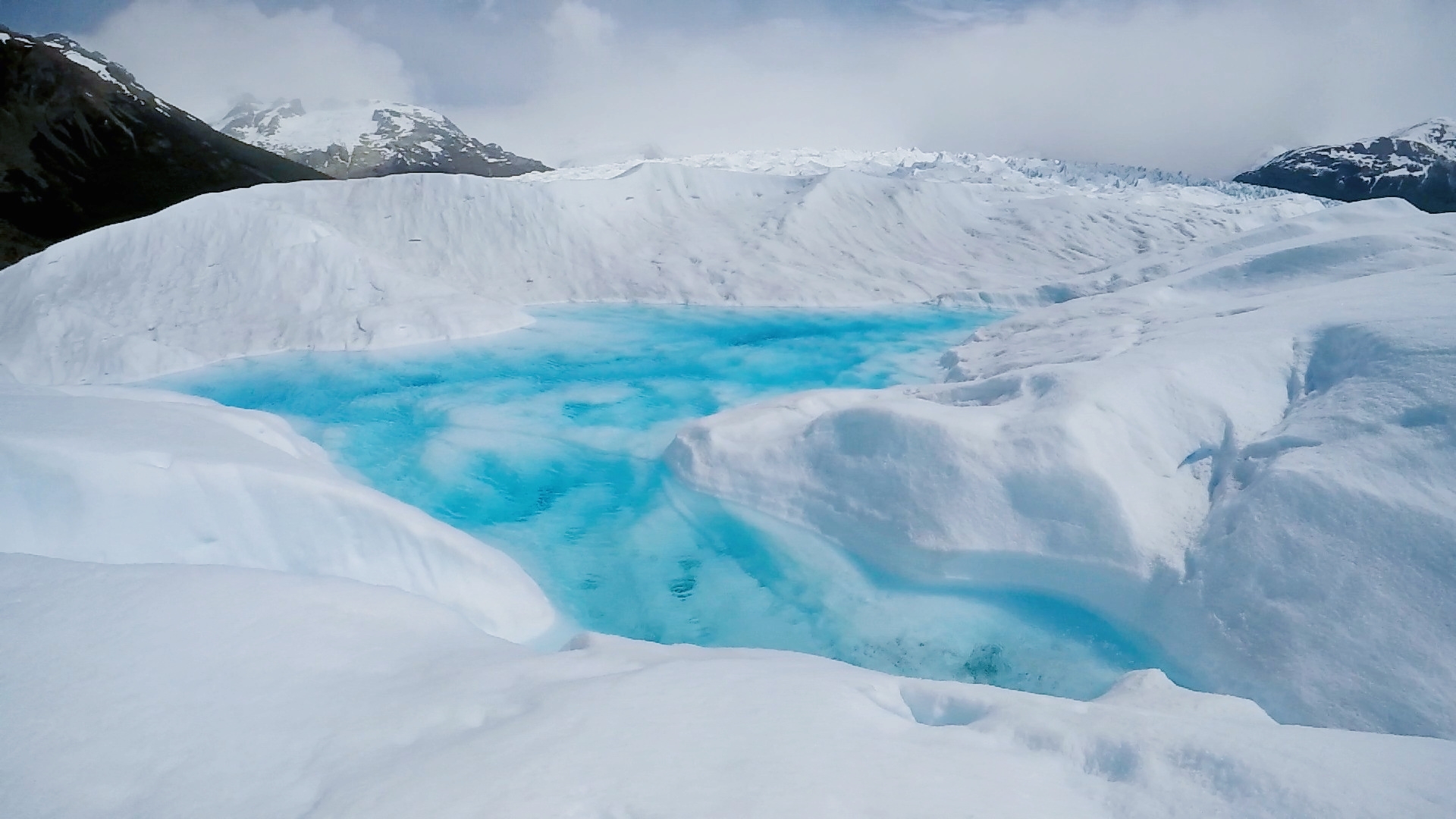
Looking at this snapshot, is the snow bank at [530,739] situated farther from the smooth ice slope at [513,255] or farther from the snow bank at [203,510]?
the smooth ice slope at [513,255]

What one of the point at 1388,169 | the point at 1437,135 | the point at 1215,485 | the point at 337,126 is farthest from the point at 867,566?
the point at 337,126

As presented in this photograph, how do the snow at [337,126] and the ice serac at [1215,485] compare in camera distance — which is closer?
the ice serac at [1215,485]

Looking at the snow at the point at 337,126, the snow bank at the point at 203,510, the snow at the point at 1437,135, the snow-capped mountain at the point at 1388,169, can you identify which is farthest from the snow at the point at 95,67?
the snow at the point at 1437,135

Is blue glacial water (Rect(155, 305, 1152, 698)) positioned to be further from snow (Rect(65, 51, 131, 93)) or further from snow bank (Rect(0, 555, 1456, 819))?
snow (Rect(65, 51, 131, 93))

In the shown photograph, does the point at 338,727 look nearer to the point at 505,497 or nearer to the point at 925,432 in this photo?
the point at 925,432

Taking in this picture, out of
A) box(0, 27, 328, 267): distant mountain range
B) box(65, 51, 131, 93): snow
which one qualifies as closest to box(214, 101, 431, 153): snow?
box(65, 51, 131, 93): snow

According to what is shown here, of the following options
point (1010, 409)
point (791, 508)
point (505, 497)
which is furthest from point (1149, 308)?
point (505, 497)
